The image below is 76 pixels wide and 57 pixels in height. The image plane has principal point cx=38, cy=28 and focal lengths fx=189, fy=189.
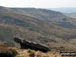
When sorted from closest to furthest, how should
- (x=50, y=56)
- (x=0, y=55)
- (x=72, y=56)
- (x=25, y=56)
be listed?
(x=0, y=55) < (x=25, y=56) < (x=50, y=56) < (x=72, y=56)

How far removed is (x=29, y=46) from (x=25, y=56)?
6.38 meters

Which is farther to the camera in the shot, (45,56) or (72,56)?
(72,56)

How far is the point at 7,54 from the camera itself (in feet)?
47.3

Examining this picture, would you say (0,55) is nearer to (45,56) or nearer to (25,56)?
(25,56)

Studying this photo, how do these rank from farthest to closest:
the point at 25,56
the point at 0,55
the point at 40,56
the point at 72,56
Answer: the point at 72,56
the point at 40,56
the point at 25,56
the point at 0,55

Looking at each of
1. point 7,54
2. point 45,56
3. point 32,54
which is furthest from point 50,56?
point 7,54

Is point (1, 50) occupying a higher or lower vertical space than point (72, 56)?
higher

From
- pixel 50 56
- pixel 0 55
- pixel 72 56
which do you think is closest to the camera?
pixel 0 55

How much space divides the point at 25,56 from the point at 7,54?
1621 millimetres

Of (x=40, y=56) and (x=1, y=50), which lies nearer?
(x=1, y=50)

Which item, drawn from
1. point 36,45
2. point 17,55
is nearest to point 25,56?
point 17,55

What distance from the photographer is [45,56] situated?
1706 cm

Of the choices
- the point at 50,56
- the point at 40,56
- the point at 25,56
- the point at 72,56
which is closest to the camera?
the point at 25,56

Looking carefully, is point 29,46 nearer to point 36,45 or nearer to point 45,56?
point 36,45
